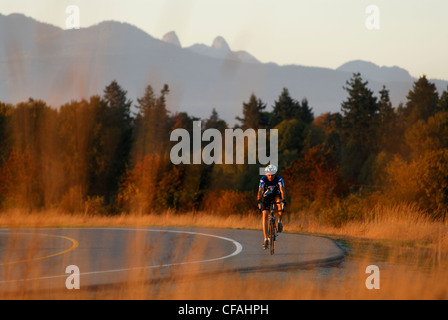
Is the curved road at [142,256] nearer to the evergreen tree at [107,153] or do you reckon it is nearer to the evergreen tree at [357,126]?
the evergreen tree at [107,153]

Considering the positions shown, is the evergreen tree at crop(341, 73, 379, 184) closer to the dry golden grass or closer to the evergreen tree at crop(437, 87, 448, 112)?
the evergreen tree at crop(437, 87, 448, 112)

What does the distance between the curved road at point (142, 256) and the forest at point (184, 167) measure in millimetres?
7861

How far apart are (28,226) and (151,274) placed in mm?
17422

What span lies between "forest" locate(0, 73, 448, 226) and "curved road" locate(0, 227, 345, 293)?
7.86 meters

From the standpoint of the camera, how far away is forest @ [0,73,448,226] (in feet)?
104

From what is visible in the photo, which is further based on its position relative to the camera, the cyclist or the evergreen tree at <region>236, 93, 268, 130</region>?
the evergreen tree at <region>236, 93, 268, 130</region>

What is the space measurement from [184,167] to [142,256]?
23303 millimetres

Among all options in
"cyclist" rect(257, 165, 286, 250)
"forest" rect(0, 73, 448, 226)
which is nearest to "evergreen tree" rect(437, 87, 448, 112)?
"forest" rect(0, 73, 448, 226)

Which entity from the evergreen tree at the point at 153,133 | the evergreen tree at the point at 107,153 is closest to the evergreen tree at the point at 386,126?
the evergreen tree at the point at 153,133

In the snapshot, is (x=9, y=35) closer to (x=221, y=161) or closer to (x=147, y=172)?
(x=147, y=172)

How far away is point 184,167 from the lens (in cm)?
3938

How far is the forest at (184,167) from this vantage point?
31.7m
